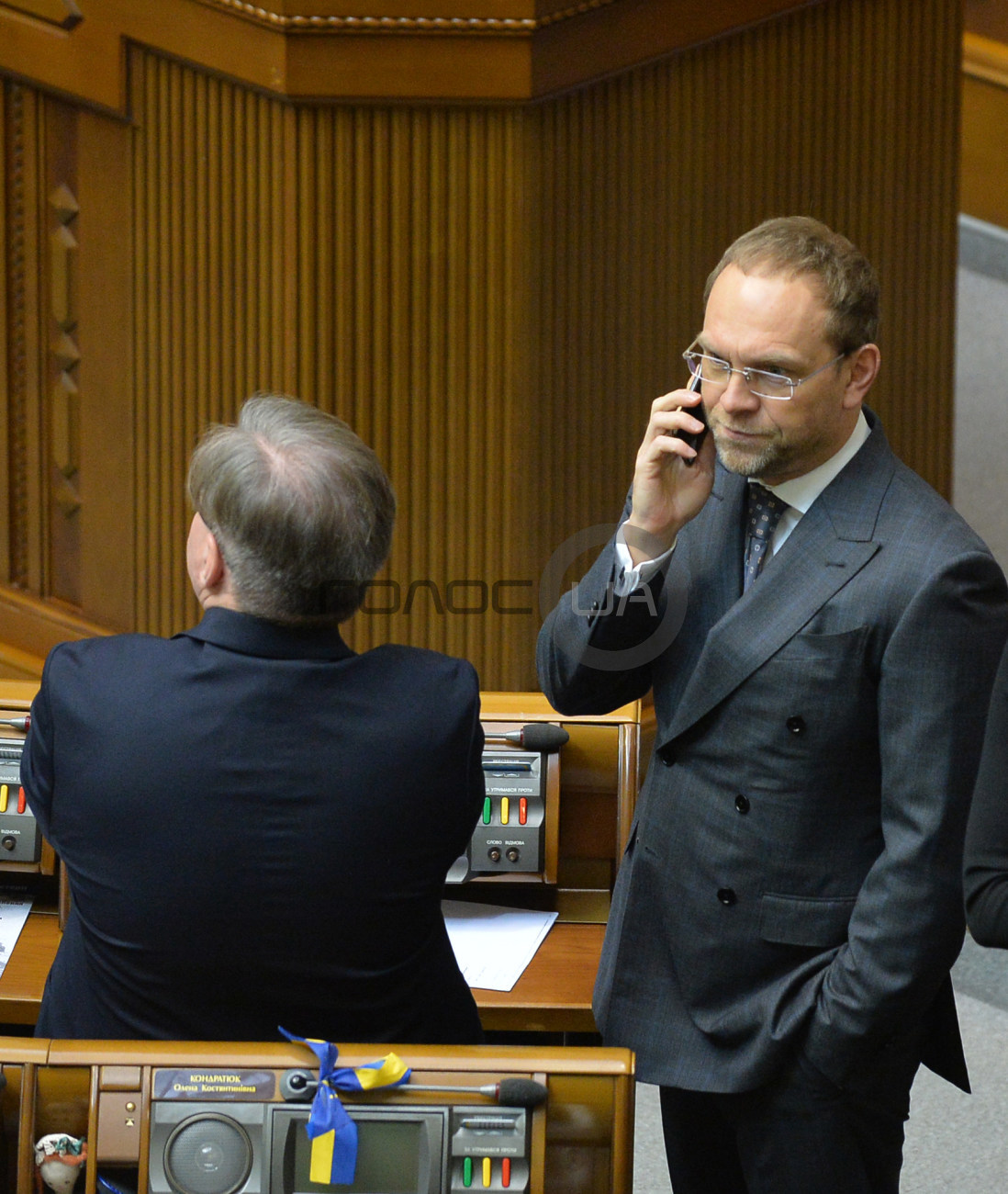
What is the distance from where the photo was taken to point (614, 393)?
328cm

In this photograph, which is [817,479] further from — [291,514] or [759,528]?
[291,514]

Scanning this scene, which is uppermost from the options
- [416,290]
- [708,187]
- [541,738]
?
[708,187]

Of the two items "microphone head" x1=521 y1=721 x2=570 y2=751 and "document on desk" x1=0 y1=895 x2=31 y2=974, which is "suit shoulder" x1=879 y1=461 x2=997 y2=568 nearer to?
"microphone head" x1=521 y1=721 x2=570 y2=751

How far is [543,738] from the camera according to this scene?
81.5 inches

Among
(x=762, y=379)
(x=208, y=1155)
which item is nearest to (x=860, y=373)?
(x=762, y=379)

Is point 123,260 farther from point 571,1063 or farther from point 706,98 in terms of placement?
point 571,1063

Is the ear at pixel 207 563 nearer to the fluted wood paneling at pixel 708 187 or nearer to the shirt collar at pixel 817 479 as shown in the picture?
the shirt collar at pixel 817 479

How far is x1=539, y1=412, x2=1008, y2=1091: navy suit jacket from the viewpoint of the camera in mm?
1481

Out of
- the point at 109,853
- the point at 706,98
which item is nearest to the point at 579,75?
the point at 706,98

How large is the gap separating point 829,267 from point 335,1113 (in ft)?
3.17

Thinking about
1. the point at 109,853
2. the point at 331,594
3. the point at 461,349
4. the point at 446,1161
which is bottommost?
the point at 446,1161

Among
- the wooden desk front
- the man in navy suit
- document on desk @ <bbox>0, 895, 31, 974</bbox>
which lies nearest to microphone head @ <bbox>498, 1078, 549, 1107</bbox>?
the man in navy suit

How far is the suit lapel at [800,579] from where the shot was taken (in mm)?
1549

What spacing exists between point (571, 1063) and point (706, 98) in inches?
98.1
